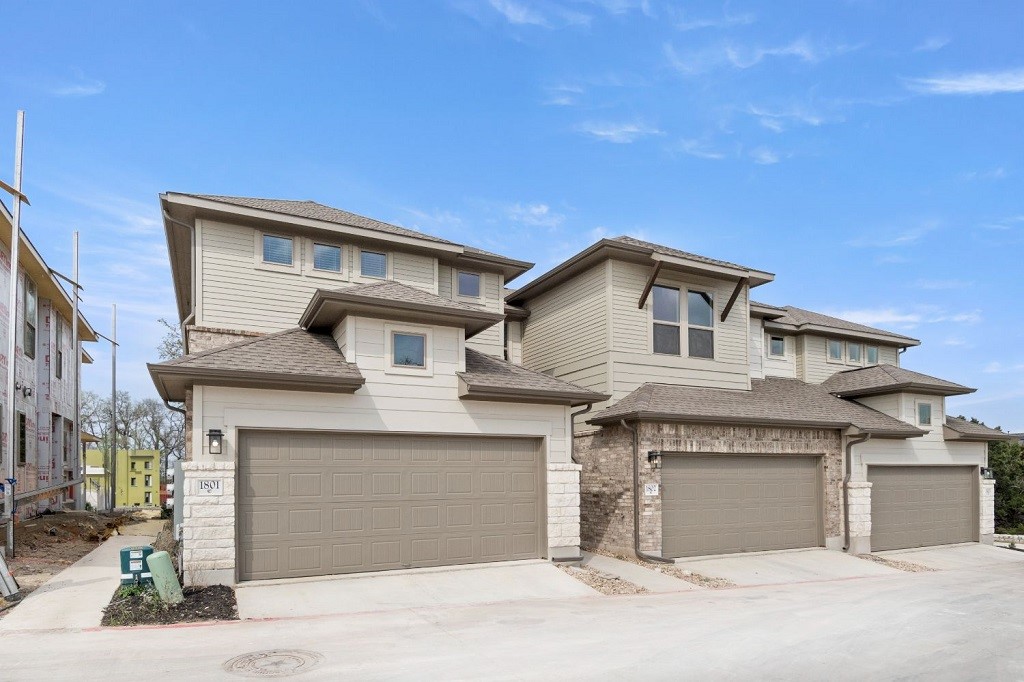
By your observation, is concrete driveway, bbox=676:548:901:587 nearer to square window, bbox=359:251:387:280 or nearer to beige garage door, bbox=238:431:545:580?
beige garage door, bbox=238:431:545:580

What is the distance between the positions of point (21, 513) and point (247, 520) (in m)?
11.7

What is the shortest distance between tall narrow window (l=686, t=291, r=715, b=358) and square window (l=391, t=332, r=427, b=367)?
8.06m

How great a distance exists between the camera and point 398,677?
6.84 metres

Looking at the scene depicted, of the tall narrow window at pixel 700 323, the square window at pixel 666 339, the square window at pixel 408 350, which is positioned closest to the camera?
the square window at pixel 408 350

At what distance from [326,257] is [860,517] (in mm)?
14452

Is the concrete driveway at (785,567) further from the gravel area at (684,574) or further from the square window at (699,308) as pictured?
the square window at (699,308)

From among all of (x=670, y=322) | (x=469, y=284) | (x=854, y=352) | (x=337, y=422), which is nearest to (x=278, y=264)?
(x=469, y=284)

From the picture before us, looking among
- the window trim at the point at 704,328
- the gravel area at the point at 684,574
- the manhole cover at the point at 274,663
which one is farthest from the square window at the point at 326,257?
the manhole cover at the point at 274,663

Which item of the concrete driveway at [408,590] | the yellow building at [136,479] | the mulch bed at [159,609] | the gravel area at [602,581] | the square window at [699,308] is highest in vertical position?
the square window at [699,308]

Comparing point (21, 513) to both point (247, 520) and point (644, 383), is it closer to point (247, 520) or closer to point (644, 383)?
point (247, 520)

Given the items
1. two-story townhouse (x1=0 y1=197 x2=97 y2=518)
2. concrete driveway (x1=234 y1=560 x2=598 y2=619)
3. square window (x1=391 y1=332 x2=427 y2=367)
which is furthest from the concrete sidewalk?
square window (x1=391 y1=332 x2=427 y2=367)

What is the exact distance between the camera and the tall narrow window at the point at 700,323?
59.3 ft

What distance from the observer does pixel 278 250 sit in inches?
605

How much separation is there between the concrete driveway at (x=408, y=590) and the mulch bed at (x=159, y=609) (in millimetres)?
275
